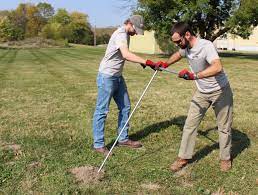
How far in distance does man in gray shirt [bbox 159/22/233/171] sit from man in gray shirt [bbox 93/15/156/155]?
0.57 meters

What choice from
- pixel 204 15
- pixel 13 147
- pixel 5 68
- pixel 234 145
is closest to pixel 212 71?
pixel 234 145

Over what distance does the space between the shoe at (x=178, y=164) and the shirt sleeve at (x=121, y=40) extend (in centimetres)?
175

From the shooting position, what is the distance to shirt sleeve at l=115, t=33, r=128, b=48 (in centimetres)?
619

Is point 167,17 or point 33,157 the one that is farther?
point 167,17

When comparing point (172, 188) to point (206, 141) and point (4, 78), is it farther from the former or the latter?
point (4, 78)

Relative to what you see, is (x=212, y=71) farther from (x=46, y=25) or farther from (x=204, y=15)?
(x=46, y=25)

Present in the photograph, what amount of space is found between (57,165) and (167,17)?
28.5m

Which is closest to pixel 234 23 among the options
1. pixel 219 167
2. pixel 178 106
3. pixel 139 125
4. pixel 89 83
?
pixel 89 83

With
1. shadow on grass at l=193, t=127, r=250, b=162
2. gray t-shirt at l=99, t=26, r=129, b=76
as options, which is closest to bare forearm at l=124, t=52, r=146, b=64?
gray t-shirt at l=99, t=26, r=129, b=76

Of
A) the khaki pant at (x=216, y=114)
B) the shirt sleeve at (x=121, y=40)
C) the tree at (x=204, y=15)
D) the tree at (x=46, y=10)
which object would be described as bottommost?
the khaki pant at (x=216, y=114)

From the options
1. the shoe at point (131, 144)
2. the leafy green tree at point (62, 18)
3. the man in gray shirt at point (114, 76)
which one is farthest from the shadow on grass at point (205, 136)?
the leafy green tree at point (62, 18)

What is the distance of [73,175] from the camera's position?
18.9ft

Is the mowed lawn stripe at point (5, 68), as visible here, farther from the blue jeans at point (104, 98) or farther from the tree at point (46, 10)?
the tree at point (46, 10)

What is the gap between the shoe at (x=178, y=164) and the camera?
6.06m
